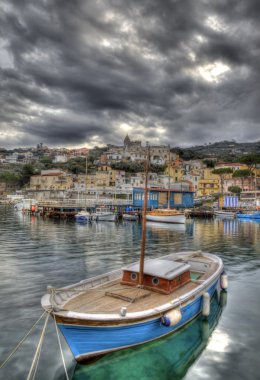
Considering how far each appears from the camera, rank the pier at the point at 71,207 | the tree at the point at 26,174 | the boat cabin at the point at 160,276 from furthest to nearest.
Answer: the tree at the point at 26,174, the pier at the point at 71,207, the boat cabin at the point at 160,276

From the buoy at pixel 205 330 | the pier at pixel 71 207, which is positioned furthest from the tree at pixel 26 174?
the buoy at pixel 205 330

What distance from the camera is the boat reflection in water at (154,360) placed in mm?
7656

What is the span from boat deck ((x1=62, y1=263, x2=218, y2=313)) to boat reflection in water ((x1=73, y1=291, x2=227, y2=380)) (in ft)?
4.06

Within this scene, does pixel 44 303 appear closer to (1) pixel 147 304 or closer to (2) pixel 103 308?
(2) pixel 103 308

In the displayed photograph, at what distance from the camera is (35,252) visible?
77.9 ft

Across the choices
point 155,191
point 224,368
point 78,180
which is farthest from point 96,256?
point 78,180

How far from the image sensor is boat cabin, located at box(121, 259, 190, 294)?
991cm

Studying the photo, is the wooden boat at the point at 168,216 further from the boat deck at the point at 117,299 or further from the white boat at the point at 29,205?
the boat deck at the point at 117,299

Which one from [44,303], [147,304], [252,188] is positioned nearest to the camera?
[44,303]

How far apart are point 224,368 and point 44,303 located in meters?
5.79

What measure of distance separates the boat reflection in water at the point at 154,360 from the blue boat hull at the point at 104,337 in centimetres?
42

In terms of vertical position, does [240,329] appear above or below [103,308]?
below

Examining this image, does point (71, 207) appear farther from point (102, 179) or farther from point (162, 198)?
point (102, 179)

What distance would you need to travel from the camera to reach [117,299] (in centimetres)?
915
